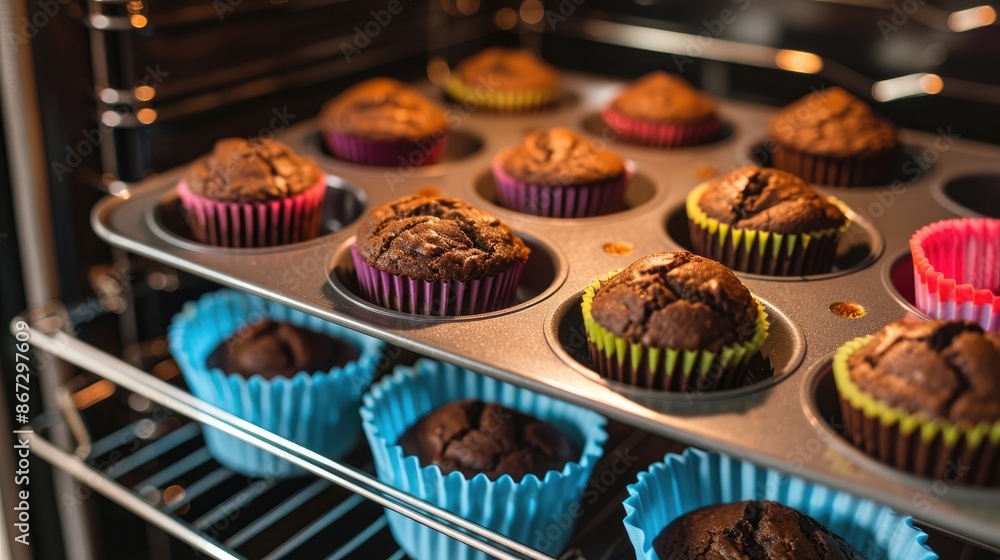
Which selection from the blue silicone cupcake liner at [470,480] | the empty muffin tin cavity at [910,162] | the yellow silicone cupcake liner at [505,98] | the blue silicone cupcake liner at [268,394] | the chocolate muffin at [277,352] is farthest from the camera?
the yellow silicone cupcake liner at [505,98]

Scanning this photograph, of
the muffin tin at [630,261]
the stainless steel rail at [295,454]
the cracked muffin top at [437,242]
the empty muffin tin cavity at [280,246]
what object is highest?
the cracked muffin top at [437,242]

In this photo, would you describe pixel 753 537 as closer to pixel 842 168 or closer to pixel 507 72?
pixel 842 168

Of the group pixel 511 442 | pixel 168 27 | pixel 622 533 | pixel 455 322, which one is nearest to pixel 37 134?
pixel 168 27

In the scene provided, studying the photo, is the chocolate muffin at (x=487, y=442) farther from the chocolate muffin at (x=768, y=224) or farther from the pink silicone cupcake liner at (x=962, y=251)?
the pink silicone cupcake liner at (x=962, y=251)

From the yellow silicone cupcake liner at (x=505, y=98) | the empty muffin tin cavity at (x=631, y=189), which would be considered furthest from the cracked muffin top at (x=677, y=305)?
the yellow silicone cupcake liner at (x=505, y=98)

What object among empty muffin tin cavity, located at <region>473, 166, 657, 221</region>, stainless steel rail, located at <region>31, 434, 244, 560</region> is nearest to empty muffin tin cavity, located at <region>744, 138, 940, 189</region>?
empty muffin tin cavity, located at <region>473, 166, 657, 221</region>

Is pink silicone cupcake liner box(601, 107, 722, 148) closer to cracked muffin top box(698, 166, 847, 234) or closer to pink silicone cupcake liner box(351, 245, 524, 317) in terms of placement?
cracked muffin top box(698, 166, 847, 234)

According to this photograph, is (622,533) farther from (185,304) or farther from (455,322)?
(185,304)

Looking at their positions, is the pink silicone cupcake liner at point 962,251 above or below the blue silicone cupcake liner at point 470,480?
above

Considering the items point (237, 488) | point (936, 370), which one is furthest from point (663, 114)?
point (237, 488)
